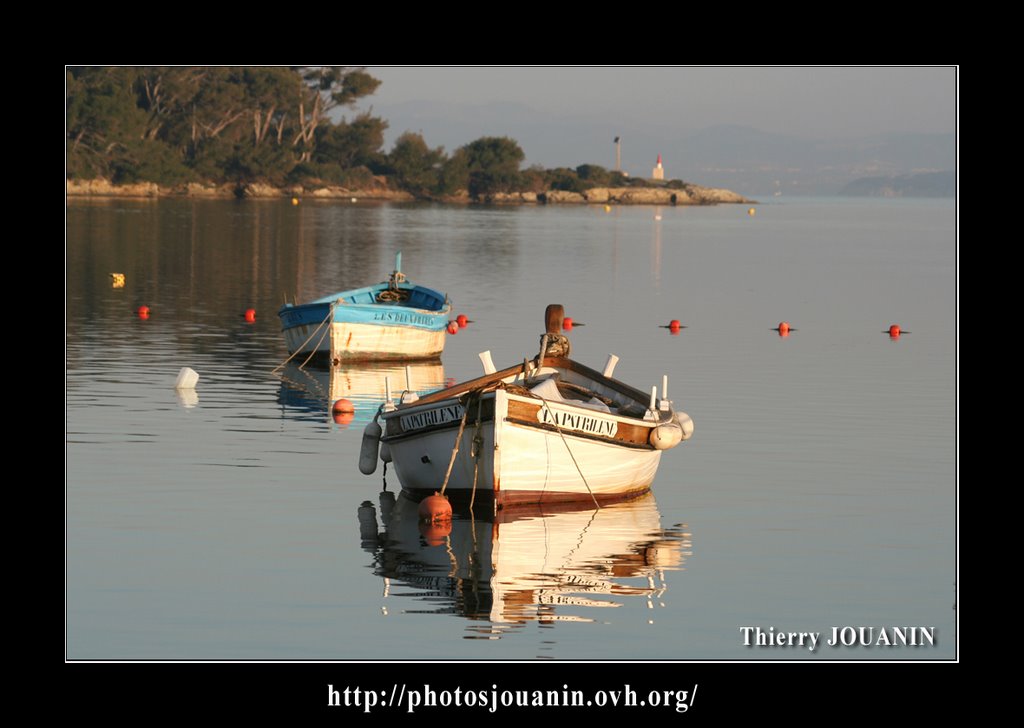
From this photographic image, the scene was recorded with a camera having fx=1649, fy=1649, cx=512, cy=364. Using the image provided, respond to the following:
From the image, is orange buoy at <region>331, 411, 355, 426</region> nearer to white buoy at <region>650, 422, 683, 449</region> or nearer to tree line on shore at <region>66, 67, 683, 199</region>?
white buoy at <region>650, 422, 683, 449</region>

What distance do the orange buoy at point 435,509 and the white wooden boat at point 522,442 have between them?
43cm

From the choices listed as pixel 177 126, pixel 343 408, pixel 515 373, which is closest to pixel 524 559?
pixel 515 373

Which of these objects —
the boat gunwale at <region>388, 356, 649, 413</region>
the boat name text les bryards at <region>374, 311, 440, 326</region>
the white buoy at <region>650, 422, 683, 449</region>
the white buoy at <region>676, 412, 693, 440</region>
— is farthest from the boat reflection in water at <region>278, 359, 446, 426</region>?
the white buoy at <region>650, 422, 683, 449</region>

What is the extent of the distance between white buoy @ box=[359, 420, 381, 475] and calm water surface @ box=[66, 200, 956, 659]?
1.09ft

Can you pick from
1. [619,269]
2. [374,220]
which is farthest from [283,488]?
[374,220]

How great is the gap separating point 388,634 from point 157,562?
4.06m

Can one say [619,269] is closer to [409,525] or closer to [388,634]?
[409,525]

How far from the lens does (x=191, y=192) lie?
182m

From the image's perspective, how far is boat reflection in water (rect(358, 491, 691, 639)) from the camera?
1797 cm

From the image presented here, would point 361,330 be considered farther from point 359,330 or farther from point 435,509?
point 435,509

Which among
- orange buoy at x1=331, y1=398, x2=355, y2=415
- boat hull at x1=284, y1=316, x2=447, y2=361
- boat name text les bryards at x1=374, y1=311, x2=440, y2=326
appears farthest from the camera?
boat name text les bryards at x1=374, y1=311, x2=440, y2=326

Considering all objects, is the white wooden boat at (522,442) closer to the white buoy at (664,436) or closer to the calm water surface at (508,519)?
the white buoy at (664,436)

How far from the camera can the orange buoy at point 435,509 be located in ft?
72.0

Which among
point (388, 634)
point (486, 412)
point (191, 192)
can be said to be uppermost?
point (191, 192)
